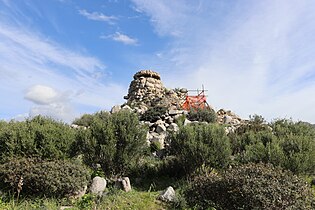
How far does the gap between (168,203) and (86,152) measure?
3.19m

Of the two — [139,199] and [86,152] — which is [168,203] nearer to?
[139,199]

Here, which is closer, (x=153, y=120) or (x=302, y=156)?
(x=302, y=156)

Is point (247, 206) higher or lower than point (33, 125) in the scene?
lower

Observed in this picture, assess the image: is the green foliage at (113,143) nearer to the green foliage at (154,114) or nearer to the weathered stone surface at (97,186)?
the weathered stone surface at (97,186)

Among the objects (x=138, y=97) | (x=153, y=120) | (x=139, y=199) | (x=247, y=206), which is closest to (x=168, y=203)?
(x=139, y=199)

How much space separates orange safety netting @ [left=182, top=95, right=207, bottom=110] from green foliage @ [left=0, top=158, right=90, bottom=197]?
17.5 m

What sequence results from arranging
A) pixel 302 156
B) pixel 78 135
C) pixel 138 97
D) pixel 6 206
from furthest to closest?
pixel 138 97 < pixel 78 135 < pixel 302 156 < pixel 6 206

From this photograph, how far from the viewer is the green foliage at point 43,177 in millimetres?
7832

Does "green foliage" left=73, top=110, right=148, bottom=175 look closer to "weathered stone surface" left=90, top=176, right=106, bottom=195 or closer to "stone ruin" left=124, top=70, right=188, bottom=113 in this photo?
"weathered stone surface" left=90, top=176, right=106, bottom=195

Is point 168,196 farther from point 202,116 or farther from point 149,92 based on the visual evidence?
point 149,92

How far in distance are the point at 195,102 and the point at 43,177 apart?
19.3 metres

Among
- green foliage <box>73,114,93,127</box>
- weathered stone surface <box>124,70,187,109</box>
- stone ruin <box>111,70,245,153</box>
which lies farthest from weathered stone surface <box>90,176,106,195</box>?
weathered stone surface <box>124,70,187,109</box>

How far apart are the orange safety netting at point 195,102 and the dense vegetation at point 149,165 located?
12.5 m

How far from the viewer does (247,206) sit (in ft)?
21.1
